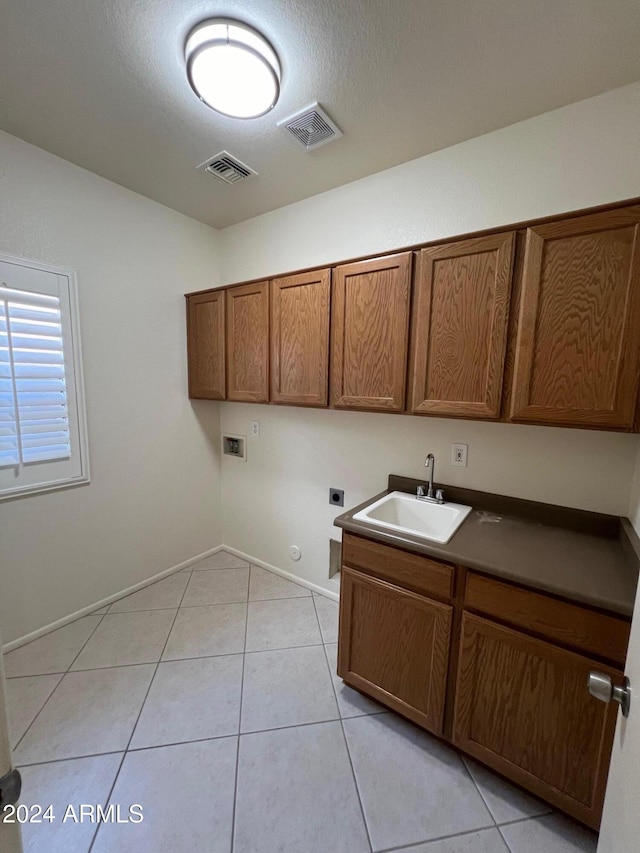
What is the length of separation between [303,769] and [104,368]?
230 cm

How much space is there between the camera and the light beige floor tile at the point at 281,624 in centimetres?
199

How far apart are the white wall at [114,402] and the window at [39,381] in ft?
0.26

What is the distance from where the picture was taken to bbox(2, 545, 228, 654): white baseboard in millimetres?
1896

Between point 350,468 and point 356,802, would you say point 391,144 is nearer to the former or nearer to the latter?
point 350,468

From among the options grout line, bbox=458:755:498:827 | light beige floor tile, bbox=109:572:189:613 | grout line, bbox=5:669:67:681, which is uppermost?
light beige floor tile, bbox=109:572:189:613

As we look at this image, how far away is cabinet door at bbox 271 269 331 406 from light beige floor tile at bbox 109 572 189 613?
5.15ft

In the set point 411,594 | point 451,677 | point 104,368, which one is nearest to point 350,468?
point 411,594

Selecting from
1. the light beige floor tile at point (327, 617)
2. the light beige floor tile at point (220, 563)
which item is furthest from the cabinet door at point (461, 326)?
the light beige floor tile at point (220, 563)

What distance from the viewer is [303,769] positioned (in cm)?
134

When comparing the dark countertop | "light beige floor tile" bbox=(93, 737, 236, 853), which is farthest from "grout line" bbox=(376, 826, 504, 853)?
the dark countertop

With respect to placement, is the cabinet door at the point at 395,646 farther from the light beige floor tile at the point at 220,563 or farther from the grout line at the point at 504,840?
the light beige floor tile at the point at 220,563

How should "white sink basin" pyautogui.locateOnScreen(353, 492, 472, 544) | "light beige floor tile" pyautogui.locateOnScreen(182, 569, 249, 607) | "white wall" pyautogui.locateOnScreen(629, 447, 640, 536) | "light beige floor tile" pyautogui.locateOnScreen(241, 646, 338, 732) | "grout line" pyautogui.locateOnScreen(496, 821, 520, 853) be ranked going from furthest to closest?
1. "light beige floor tile" pyautogui.locateOnScreen(182, 569, 249, 607)
2. "white sink basin" pyautogui.locateOnScreen(353, 492, 472, 544)
3. "light beige floor tile" pyautogui.locateOnScreen(241, 646, 338, 732)
4. "white wall" pyautogui.locateOnScreen(629, 447, 640, 536)
5. "grout line" pyautogui.locateOnScreen(496, 821, 520, 853)

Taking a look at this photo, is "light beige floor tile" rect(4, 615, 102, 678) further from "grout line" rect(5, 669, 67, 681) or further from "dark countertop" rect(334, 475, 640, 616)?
"dark countertop" rect(334, 475, 640, 616)

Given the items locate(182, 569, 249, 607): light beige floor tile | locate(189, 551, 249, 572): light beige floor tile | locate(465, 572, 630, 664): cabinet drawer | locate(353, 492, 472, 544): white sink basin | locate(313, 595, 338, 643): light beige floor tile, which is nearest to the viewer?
locate(465, 572, 630, 664): cabinet drawer
